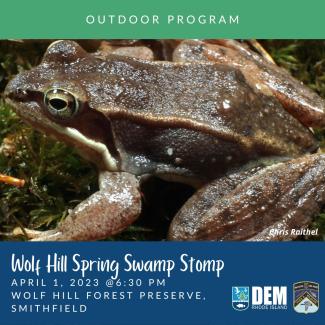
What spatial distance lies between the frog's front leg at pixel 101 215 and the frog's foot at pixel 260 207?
0.66 ft

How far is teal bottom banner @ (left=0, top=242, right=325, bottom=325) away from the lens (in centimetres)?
243

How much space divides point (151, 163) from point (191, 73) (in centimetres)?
43

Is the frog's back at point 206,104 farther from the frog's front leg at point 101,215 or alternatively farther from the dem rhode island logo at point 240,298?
the dem rhode island logo at point 240,298

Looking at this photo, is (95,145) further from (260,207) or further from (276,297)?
(276,297)

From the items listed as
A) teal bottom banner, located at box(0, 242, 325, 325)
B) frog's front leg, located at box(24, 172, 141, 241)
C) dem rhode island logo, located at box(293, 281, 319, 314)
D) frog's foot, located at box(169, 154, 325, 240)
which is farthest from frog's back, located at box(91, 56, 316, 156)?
dem rhode island logo, located at box(293, 281, 319, 314)

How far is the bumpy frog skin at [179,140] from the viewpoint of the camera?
2.40 metres

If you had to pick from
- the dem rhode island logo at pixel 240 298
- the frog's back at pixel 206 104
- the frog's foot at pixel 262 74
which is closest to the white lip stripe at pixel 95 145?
the frog's back at pixel 206 104

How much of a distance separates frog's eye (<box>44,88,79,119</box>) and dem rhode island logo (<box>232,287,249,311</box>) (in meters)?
1.01

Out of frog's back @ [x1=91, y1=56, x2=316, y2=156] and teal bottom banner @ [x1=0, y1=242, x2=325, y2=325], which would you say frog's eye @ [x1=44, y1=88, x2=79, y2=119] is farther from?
teal bottom banner @ [x1=0, y1=242, x2=325, y2=325]

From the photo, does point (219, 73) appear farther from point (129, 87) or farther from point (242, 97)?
point (129, 87)

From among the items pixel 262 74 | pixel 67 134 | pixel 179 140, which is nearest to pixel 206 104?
pixel 179 140
